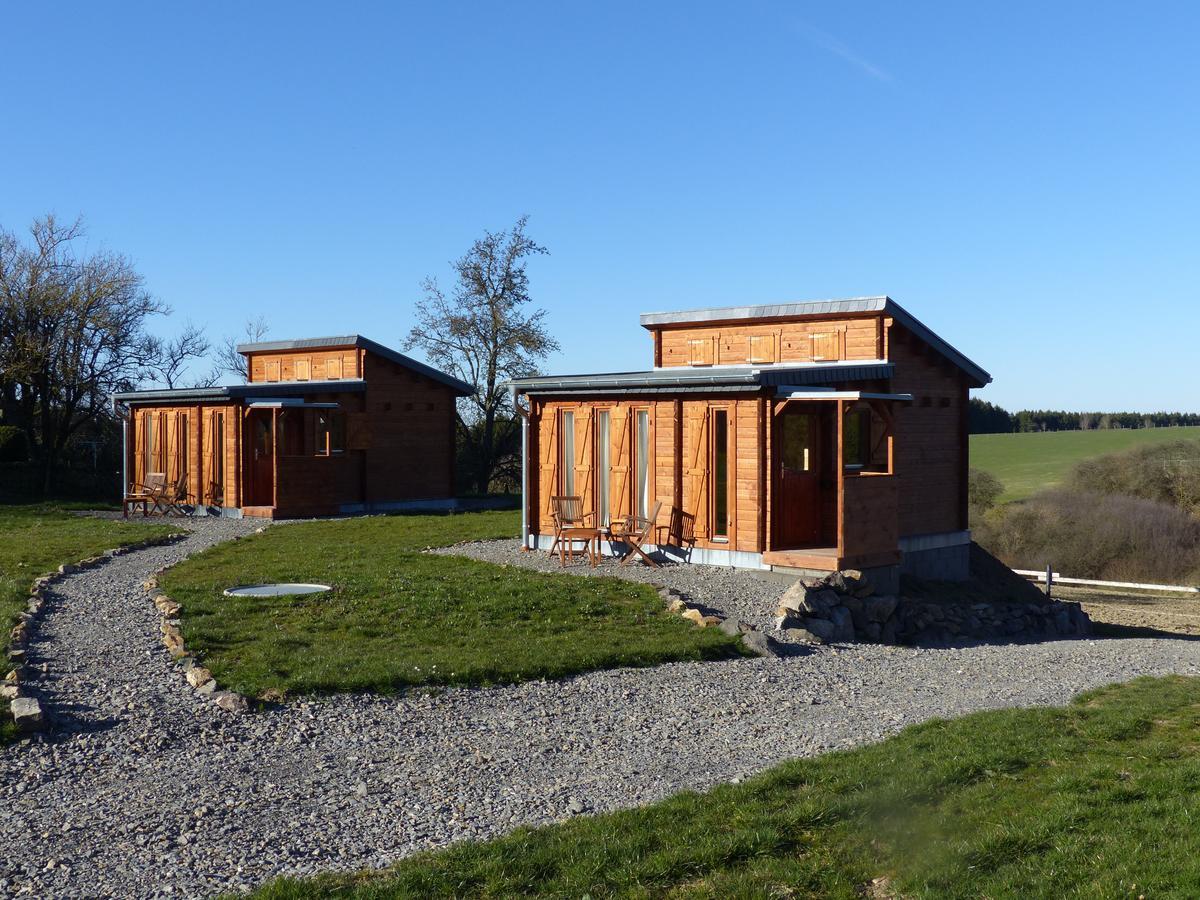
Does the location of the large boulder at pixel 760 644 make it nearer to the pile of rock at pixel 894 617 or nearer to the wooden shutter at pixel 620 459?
the pile of rock at pixel 894 617

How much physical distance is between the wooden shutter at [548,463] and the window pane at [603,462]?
0.87m

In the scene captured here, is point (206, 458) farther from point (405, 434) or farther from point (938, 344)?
point (938, 344)

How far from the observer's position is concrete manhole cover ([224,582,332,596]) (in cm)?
1354

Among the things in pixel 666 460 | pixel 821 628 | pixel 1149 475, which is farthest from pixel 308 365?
pixel 1149 475

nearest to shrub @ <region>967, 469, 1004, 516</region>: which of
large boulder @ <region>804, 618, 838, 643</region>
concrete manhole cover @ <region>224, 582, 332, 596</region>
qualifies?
large boulder @ <region>804, 618, 838, 643</region>

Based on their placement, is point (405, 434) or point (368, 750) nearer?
point (368, 750)

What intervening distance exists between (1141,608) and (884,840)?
827 inches

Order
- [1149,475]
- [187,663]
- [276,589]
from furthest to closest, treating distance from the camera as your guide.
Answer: [1149,475]
[276,589]
[187,663]

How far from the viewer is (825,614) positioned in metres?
13.6

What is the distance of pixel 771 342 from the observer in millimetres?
20188

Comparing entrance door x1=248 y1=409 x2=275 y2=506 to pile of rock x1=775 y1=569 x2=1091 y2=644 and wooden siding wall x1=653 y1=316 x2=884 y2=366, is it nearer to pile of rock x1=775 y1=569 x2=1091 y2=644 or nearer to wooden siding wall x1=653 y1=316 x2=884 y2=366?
wooden siding wall x1=653 y1=316 x2=884 y2=366

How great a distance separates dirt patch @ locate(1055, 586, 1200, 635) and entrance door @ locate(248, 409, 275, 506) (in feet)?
54.4

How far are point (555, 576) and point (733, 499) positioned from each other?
276 centimetres

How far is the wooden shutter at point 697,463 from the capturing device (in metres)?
16.6
